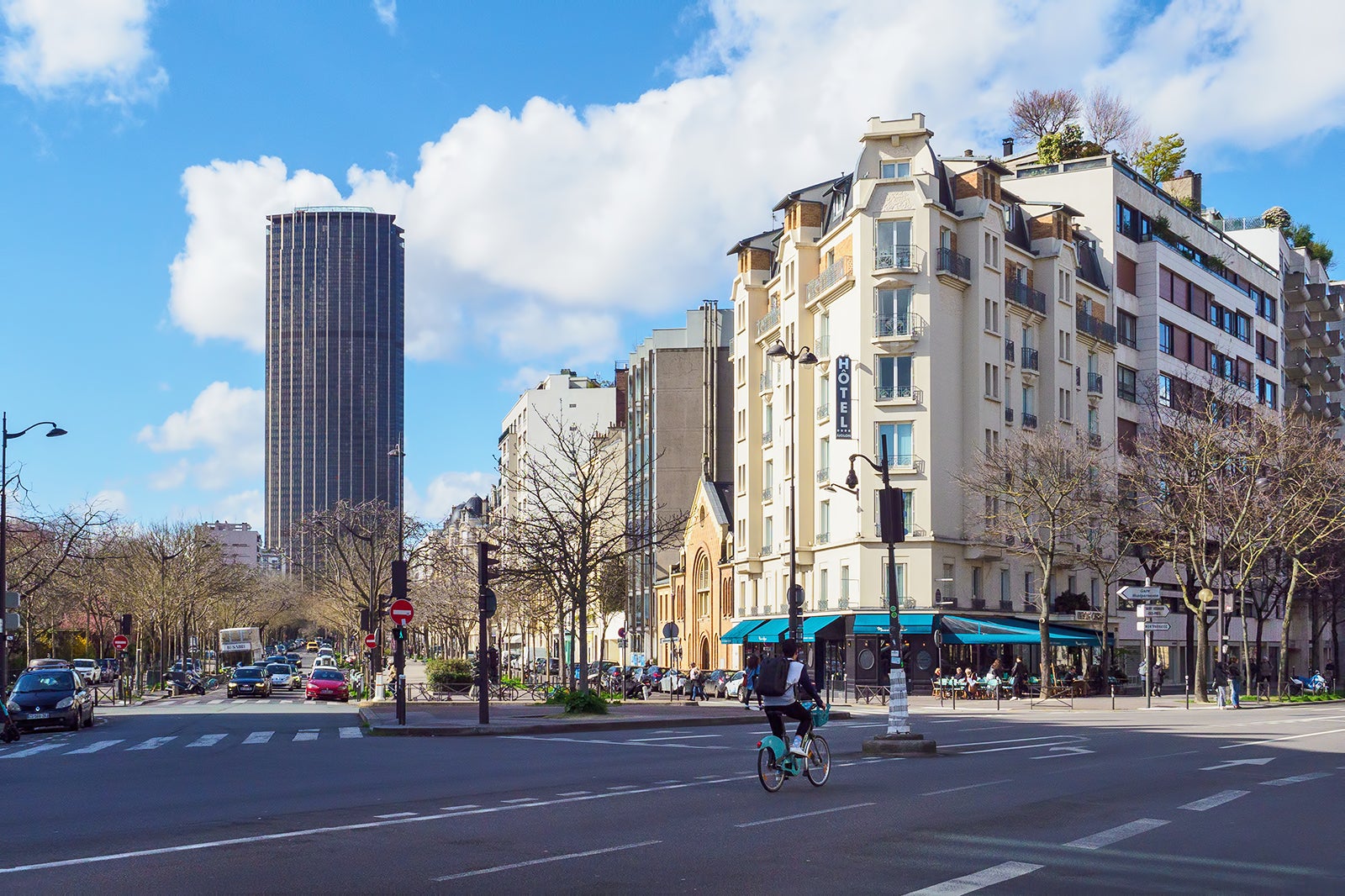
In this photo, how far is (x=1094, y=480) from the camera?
→ 59.0m

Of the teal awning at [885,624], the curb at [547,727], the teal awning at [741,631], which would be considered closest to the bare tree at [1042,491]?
the teal awning at [885,624]

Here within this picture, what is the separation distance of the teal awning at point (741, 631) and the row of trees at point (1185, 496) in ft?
44.7

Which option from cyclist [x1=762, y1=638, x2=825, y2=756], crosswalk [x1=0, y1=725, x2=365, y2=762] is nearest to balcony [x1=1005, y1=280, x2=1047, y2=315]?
crosswalk [x1=0, y1=725, x2=365, y2=762]

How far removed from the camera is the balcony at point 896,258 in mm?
60094

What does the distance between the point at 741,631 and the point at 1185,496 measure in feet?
77.6

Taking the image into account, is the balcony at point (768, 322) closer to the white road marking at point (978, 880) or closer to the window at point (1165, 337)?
the window at point (1165, 337)

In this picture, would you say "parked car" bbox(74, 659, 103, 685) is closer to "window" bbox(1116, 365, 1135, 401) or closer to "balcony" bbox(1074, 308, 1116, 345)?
"balcony" bbox(1074, 308, 1116, 345)

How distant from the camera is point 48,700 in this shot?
34.5 metres

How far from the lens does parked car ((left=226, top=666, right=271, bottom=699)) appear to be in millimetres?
61875

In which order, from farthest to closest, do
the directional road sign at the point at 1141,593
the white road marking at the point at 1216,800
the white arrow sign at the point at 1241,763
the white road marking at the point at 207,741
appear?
1. the directional road sign at the point at 1141,593
2. the white road marking at the point at 207,741
3. the white arrow sign at the point at 1241,763
4. the white road marking at the point at 1216,800

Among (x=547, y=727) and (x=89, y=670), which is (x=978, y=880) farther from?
(x=89, y=670)

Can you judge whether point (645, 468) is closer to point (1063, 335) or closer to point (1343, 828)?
point (1063, 335)

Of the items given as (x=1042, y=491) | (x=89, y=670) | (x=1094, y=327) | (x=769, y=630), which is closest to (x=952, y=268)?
(x=1042, y=491)

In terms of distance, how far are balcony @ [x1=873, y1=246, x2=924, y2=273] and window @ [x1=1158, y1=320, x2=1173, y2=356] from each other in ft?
72.7
